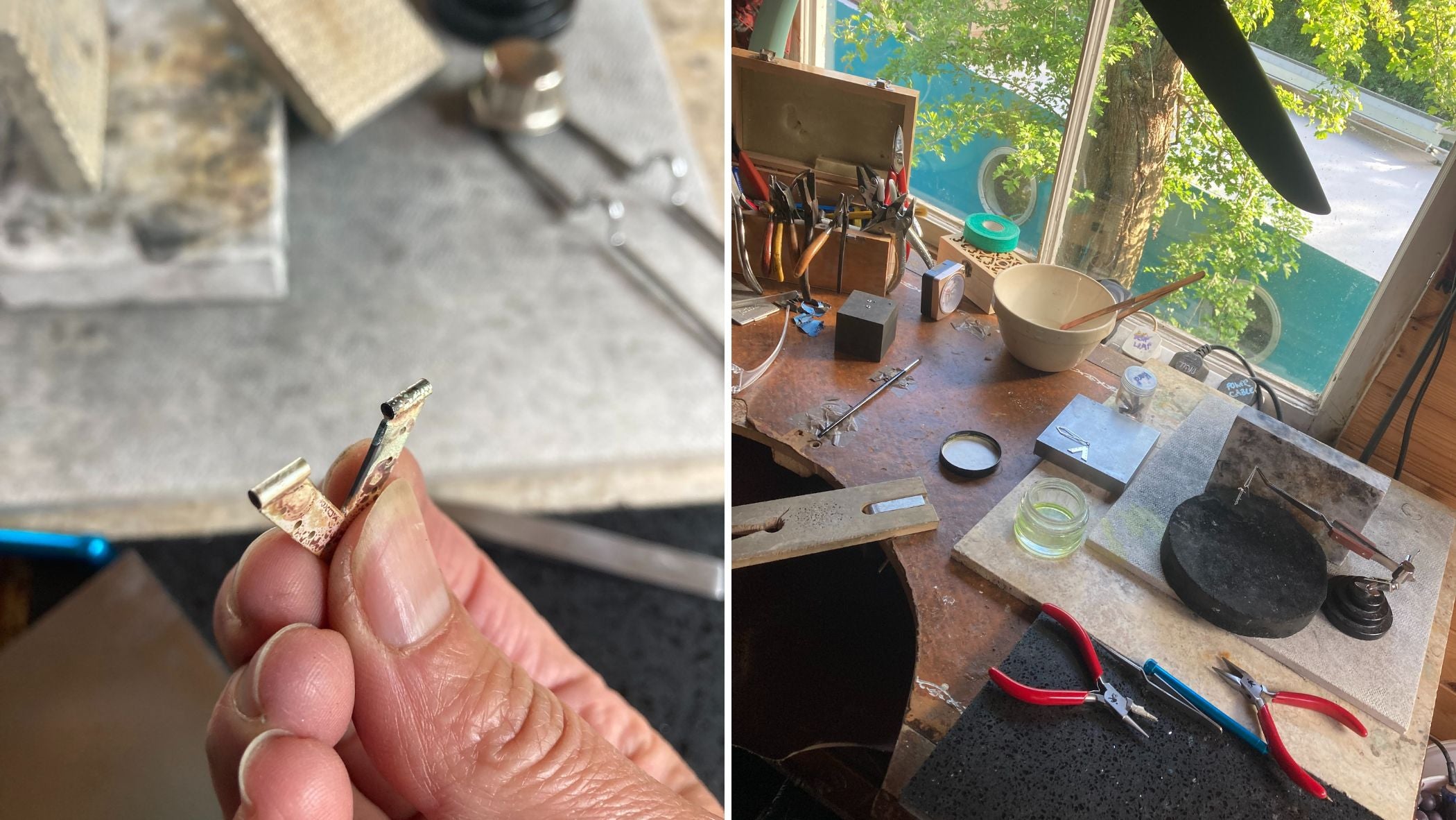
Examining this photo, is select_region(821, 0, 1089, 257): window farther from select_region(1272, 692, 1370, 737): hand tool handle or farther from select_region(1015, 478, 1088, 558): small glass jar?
select_region(1272, 692, 1370, 737): hand tool handle

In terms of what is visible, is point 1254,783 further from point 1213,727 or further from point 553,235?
point 553,235

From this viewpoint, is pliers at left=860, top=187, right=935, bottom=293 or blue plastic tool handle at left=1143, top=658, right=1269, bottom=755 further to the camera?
pliers at left=860, top=187, right=935, bottom=293

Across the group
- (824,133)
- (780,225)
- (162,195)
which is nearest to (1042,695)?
(780,225)

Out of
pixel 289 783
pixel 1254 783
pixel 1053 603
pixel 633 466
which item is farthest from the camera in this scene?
pixel 633 466

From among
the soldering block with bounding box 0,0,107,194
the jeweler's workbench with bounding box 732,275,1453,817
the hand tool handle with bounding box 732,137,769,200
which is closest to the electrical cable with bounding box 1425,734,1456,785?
the jeweler's workbench with bounding box 732,275,1453,817

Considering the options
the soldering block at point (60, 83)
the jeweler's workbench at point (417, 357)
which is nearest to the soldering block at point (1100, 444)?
the jeweler's workbench at point (417, 357)

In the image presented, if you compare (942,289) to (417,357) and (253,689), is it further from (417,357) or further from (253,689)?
(253,689)

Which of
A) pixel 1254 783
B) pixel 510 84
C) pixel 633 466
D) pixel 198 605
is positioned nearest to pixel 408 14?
pixel 510 84
